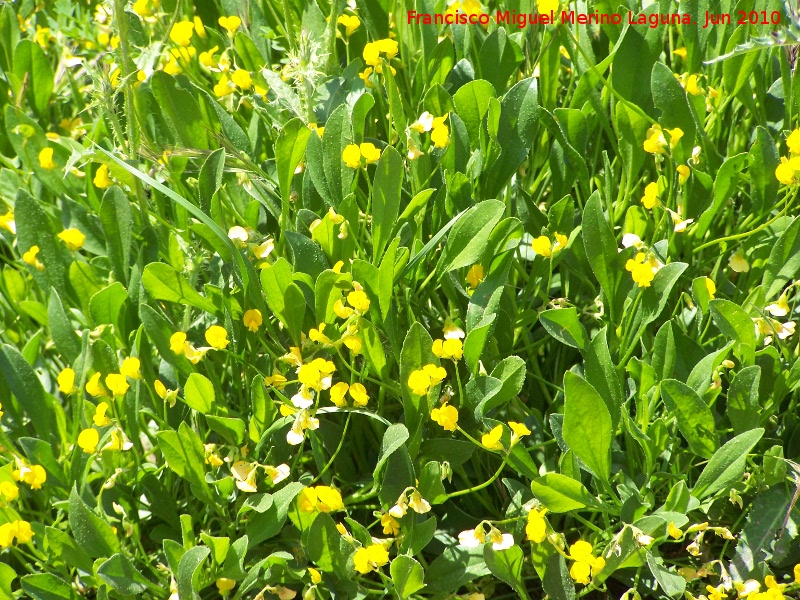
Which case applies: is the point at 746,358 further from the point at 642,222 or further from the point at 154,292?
the point at 154,292

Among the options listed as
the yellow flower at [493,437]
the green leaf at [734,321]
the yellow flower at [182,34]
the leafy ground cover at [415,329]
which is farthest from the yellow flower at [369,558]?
the yellow flower at [182,34]

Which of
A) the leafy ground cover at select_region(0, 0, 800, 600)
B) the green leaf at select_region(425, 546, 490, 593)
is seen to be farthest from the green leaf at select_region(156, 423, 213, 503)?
the green leaf at select_region(425, 546, 490, 593)

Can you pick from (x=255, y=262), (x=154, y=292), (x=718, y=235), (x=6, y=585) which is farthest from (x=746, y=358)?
(x=6, y=585)

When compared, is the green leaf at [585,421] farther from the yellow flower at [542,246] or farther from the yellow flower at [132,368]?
the yellow flower at [132,368]

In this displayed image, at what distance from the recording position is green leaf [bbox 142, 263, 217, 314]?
1557 millimetres

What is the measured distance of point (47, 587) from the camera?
144cm

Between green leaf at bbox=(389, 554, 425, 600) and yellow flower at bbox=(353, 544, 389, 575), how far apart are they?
0.02 metres

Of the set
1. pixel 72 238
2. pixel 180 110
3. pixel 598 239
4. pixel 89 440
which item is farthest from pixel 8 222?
pixel 598 239

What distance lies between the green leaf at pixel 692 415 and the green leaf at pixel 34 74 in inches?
70.0

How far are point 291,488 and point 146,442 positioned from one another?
2.53 feet

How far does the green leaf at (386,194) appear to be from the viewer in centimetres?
154

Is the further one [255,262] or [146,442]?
[146,442]

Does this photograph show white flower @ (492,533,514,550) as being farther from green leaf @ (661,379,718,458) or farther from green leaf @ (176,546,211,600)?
green leaf @ (176,546,211,600)

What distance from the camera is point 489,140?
5.54 feet
